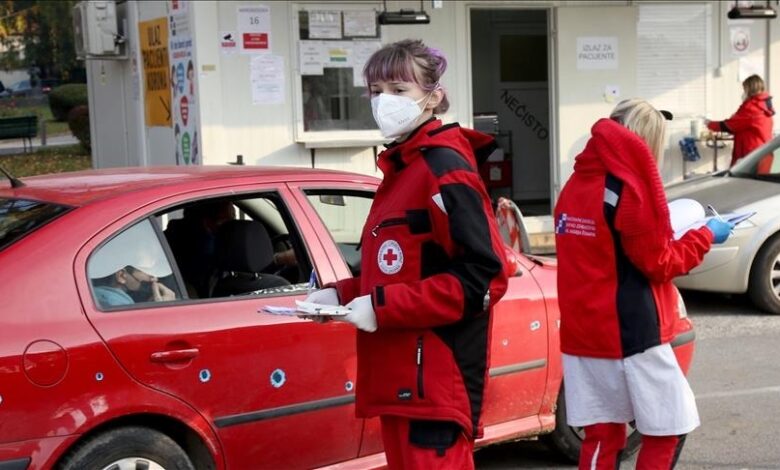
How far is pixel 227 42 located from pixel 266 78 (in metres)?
0.55

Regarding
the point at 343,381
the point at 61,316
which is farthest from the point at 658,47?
the point at 61,316

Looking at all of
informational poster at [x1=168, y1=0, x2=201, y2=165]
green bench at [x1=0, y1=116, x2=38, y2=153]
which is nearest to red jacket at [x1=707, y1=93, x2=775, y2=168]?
informational poster at [x1=168, y1=0, x2=201, y2=165]

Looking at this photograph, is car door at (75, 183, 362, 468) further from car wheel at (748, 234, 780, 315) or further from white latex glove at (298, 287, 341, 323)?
car wheel at (748, 234, 780, 315)

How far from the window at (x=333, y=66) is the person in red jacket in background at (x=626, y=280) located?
314 inches

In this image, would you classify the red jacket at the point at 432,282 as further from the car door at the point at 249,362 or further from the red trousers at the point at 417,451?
the car door at the point at 249,362

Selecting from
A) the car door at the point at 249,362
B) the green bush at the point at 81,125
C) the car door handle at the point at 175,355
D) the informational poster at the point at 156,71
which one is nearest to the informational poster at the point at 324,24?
the informational poster at the point at 156,71

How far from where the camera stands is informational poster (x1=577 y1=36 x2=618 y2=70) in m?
12.5

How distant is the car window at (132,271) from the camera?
391cm

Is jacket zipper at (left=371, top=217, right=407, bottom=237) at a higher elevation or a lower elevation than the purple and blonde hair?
lower

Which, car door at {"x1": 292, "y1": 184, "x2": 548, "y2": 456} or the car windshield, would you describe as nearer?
car door at {"x1": 292, "y1": 184, "x2": 548, "y2": 456}

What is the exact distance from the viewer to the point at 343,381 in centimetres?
434

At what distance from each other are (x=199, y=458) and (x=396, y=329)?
1433 millimetres

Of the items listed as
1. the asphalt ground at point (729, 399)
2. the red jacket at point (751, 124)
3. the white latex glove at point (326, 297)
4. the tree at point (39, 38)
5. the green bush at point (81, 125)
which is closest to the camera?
the white latex glove at point (326, 297)

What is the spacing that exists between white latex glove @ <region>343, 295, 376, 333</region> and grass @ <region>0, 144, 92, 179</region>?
18.6 m
